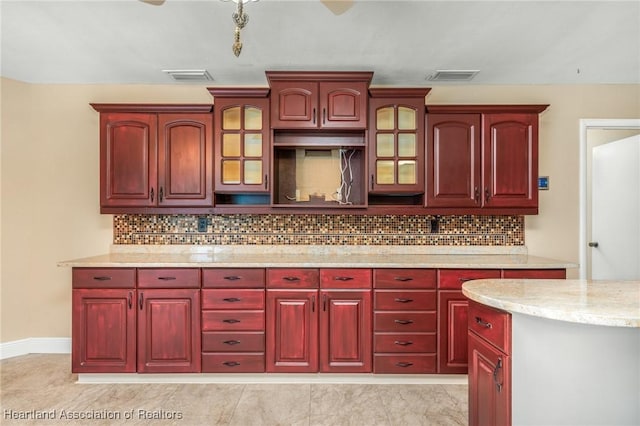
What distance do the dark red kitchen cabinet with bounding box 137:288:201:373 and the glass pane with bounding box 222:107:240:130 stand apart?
1.39 meters

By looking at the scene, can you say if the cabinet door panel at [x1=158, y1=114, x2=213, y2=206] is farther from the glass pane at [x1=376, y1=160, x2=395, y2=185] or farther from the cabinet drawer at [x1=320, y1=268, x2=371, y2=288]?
the glass pane at [x1=376, y1=160, x2=395, y2=185]

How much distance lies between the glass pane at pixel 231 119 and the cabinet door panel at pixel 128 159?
0.59m

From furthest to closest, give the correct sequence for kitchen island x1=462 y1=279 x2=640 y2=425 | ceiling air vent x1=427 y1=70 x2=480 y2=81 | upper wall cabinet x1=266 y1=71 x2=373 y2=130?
1. ceiling air vent x1=427 y1=70 x2=480 y2=81
2. upper wall cabinet x1=266 y1=71 x2=373 y2=130
3. kitchen island x1=462 y1=279 x2=640 y2=425

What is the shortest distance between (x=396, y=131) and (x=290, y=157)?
999mm

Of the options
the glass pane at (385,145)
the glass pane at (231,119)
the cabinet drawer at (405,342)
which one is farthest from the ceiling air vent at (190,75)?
the cabinet drawer at (405,342)

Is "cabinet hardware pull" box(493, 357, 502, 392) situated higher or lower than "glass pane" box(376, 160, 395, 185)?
lower

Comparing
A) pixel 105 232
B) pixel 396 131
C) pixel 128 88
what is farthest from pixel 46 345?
pixel 396 131

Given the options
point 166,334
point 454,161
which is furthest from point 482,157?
point 166,334

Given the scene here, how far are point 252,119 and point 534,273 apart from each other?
2.55 m

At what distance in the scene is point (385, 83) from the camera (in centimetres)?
320

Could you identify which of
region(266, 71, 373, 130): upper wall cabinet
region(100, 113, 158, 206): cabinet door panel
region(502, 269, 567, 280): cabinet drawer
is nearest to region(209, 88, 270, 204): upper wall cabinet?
region(266, 71, 373, 130): upper wall cabinet

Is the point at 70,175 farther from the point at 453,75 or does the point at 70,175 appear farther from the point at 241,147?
the point at 453,75

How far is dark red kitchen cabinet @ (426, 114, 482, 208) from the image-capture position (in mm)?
2873

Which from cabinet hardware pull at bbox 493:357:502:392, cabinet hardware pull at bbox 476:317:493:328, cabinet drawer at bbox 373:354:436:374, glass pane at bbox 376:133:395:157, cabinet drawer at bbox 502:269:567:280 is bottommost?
cabinet drawer at bbox 373:354:436:374
